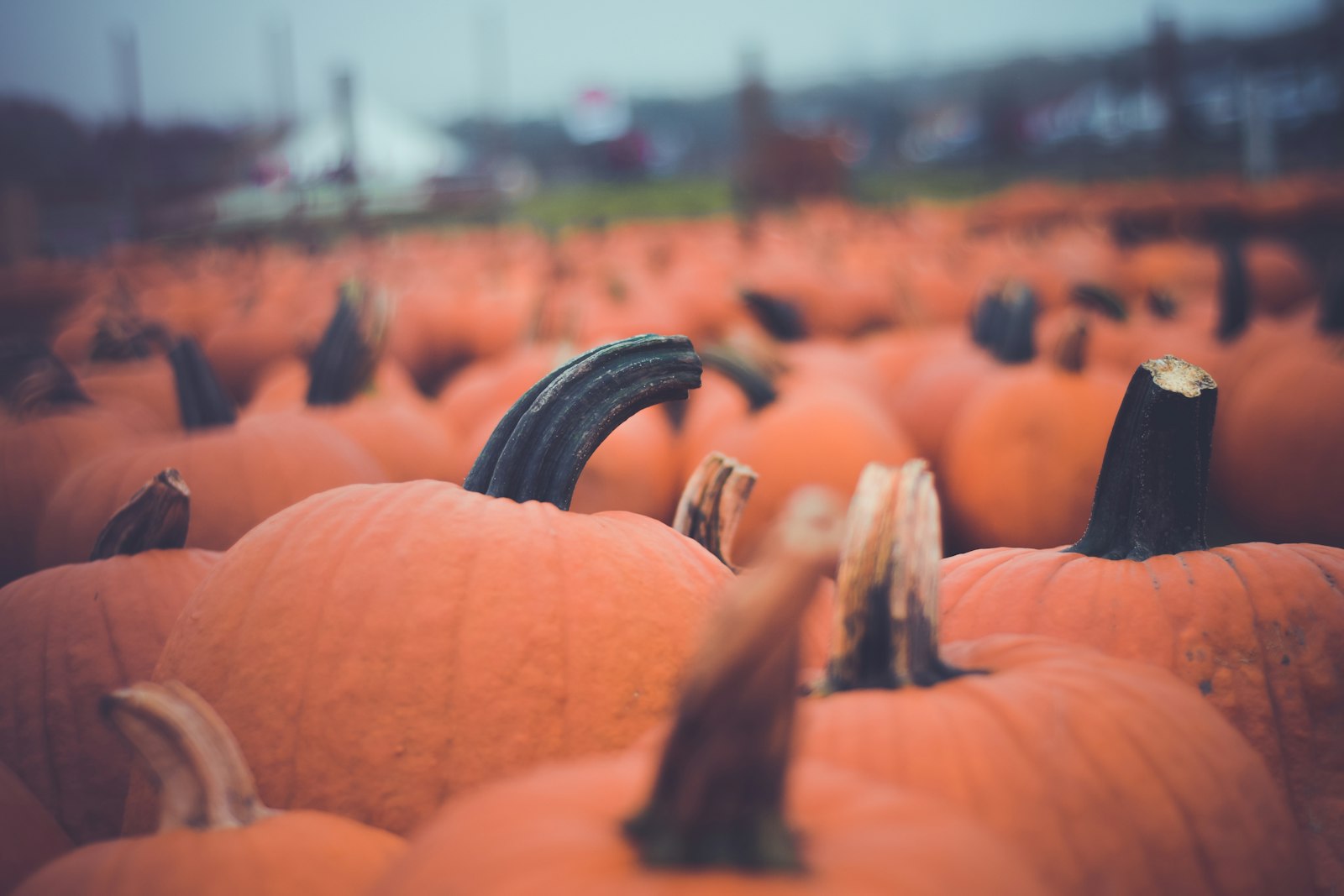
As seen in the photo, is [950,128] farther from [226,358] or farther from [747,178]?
[226,358]

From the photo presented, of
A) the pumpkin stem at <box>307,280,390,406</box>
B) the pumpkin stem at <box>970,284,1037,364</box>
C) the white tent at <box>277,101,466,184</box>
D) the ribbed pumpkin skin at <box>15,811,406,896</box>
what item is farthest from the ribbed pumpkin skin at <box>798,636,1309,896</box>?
the white tent at <box>277,101,466,184</box>

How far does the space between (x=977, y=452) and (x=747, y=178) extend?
56.7 feet

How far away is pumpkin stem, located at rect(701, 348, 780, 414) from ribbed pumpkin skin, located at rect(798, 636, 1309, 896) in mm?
2620

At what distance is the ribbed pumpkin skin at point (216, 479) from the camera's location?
263 cm

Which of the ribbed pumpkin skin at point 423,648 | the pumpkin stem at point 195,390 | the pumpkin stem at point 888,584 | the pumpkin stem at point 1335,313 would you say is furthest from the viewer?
the pumpkin stem at point 1335,313

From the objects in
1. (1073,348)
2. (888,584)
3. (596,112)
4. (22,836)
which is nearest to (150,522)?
(22,836)

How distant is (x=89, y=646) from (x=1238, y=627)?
1980 mm

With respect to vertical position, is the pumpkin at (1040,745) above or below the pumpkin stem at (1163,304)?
below

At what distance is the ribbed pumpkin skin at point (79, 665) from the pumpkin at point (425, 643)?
1.26 ft

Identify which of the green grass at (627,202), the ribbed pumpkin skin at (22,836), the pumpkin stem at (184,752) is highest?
the green grass at (627,202)

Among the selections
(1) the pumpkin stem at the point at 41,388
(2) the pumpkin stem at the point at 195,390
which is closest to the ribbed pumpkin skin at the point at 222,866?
(2) the pumpkin stem at the point at 195,390

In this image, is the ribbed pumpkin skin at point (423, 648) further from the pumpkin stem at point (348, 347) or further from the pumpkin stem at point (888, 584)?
the pumpkin stem at point (348, 347)

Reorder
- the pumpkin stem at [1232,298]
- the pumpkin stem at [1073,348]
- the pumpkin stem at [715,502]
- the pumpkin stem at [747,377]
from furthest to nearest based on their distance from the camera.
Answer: the pumpkin stem at [1232,298] → the pumpkin stem at [747,377] → the pumpkin stem at [1073,348] → the pumpkin stem at [715,502]

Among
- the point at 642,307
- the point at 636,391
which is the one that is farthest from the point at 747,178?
the point at 636,391
